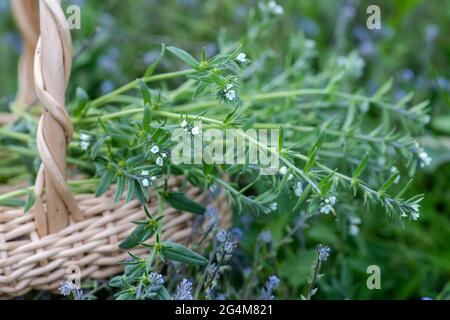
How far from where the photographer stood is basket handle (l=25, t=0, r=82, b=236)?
79 cm

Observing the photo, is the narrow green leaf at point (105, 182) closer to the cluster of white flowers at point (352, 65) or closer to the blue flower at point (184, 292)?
the blue flower at point (184, 292)

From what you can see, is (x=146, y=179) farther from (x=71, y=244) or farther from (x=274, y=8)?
(x=274, y=8)

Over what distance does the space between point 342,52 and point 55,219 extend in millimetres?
813

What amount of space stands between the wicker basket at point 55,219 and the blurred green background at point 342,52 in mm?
296

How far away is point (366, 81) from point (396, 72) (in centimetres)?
7

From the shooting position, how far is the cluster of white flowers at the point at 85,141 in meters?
0.87

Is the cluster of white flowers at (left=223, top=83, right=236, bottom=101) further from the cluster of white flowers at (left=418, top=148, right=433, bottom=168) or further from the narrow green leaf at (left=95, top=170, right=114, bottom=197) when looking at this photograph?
the cluster of white flowers at (left=418, top=148, right=433, bottom=168)

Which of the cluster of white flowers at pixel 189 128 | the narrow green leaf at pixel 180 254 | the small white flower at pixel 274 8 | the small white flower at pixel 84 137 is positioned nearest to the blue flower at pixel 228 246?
the narrow green leaf at pixel 180 254

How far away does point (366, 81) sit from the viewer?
61.6 inches

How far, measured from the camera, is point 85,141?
0.88 metres

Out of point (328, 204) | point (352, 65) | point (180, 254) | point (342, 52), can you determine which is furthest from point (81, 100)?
point (342, 52)

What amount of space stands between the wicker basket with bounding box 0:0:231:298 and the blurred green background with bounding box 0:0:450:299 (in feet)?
0.97

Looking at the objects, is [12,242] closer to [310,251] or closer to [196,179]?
[196,179]

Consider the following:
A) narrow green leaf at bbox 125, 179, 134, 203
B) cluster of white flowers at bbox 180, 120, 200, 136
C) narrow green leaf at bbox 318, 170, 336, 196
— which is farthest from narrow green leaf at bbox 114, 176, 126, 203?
narrow green leaf at bbox 318, 170, 336, 196
